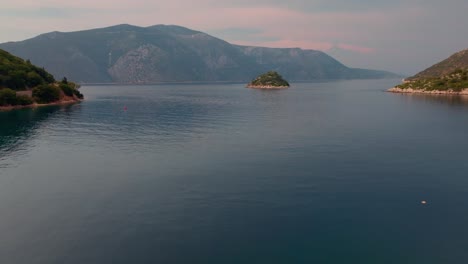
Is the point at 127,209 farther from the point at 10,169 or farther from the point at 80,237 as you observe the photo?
the point at 10,169

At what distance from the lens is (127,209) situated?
4397 centimetres

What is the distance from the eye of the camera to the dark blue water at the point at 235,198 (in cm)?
3381

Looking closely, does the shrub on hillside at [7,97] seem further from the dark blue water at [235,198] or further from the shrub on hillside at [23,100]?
the dark blue water at [235,198]

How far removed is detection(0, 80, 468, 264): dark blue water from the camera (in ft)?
111

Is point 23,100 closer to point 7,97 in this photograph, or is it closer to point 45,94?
point 7,97

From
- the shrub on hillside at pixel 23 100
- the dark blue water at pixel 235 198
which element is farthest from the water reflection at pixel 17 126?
the shrub on hillside at pixel 23 100

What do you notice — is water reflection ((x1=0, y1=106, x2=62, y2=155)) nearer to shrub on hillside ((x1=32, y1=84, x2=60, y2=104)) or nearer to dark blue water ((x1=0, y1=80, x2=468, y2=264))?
dark blue water ((x1=0, y1=80, x2=468, y2=264))

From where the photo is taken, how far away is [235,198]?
48.1m

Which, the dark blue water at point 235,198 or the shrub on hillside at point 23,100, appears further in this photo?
the shrub on hillside at point 23,100

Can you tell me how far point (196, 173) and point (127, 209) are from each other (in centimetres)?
1820

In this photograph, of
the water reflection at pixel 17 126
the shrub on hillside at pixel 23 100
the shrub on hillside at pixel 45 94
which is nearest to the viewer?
the water reflection at pixel 17 126

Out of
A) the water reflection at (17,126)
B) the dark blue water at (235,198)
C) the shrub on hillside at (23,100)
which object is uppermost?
the shrub on hillside at (23,100)

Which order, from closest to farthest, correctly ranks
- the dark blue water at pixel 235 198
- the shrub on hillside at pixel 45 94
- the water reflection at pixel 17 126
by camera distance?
1. the dark blue water at pixel 235 198
2. the water reflection at pixel 17 126
3. the shrub on hillside at pixel 45 94

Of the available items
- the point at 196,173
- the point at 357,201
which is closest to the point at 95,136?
the point at 196,173
